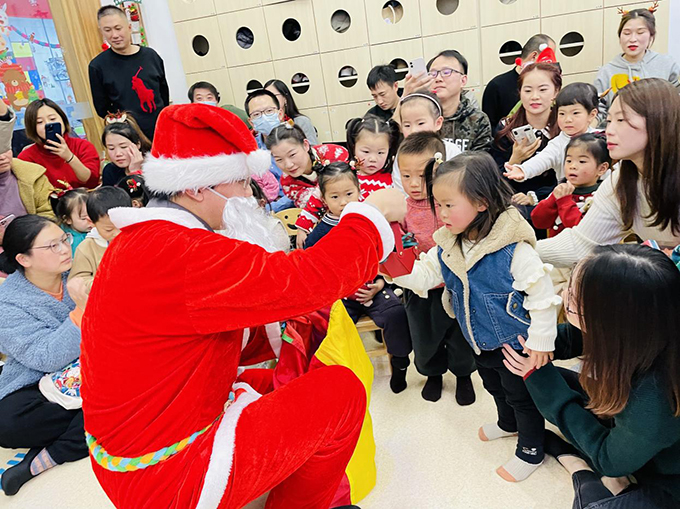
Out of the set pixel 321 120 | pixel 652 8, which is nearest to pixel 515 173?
pixel 652 8

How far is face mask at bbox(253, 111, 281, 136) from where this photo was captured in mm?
3500

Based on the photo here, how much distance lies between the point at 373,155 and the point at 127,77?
252 cm

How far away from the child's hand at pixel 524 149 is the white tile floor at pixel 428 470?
1.20 m

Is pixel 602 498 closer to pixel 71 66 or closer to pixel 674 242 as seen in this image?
pixel 674 242

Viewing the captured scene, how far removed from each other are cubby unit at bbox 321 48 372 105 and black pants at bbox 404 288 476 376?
9.44 feet

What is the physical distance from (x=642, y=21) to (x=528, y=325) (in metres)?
2.78

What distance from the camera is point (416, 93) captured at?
2234 millimetres

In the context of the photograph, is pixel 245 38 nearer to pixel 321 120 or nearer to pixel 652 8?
pixel 321 120

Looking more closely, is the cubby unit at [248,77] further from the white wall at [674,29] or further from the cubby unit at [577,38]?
the white wall at [674,29]

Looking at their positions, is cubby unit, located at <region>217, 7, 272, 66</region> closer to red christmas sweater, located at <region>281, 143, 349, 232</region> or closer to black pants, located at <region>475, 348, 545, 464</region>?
red christmas sweater, located at <region>281, 143, 349, 232</region>

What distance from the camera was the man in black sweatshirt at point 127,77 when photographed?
3.73 m

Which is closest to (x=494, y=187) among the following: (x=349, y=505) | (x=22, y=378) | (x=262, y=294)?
(x=262, y=294)

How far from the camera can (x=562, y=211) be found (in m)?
2.03

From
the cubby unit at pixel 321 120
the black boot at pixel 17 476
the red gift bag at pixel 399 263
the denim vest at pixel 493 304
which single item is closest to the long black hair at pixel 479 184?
the denim vest at pixel 493 304
